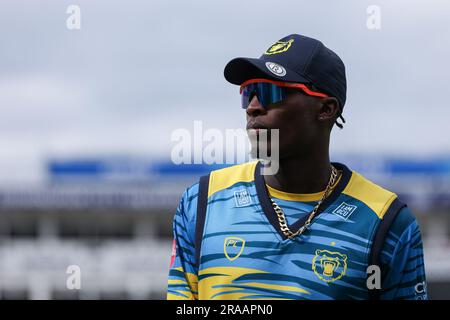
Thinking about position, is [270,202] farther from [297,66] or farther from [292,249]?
[297,66]

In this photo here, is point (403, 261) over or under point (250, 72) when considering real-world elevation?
under

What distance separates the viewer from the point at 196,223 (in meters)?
3.61

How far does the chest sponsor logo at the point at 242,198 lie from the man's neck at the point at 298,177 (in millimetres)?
112

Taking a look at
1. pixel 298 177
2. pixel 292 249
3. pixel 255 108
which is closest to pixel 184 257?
pixel 292 249

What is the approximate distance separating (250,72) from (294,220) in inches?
24.5

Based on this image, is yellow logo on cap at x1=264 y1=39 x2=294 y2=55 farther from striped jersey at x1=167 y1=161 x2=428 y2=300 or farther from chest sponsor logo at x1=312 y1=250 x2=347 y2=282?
chest sponsor logo at x1=312 y1=250 x2=347 y2=282

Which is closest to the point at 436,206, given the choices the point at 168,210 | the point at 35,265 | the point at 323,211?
the point at 168,210

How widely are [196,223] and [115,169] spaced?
119 ft

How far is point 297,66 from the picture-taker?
11.9 ft

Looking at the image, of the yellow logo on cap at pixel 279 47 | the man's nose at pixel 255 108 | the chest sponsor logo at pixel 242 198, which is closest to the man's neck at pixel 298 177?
the chest sponsor logo at pixel 242 198

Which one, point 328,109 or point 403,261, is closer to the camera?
point 403,261

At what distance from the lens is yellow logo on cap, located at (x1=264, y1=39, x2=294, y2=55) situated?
12.2ft

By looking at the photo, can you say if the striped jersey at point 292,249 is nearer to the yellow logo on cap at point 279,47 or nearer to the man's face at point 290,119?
the man's face at point 290,119
